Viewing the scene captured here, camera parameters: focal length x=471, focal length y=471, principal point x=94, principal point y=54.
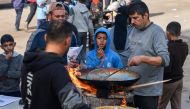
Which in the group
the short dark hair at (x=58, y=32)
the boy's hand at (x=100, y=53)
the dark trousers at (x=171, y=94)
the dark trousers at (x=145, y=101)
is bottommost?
the dark trousers at (x=171, y=94)

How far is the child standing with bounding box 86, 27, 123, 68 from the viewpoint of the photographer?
524 cm

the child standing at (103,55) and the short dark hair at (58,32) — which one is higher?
the short dark hair at (58,32)

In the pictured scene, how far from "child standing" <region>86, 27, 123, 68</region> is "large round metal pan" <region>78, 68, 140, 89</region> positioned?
658 millimetres

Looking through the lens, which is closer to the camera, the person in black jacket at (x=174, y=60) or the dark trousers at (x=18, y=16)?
the person in black jacket at (x=174, y=60)

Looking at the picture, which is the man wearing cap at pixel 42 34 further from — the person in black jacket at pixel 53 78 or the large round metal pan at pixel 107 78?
the person in black jacket at pixel 53 78

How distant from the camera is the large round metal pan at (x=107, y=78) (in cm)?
406

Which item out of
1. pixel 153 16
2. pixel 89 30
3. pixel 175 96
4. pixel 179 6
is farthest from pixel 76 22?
pixel 179 6

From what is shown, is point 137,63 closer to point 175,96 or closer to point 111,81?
point 111,81

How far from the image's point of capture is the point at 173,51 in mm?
5973

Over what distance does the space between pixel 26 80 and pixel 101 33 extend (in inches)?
88.3

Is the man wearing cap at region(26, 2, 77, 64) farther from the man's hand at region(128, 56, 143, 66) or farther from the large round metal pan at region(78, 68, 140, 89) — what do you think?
the man's hand at region(128, 56, 143, 66)

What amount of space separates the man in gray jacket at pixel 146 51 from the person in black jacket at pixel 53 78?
4.62 feet

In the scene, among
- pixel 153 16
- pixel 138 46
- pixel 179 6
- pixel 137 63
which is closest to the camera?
pixel 137 63

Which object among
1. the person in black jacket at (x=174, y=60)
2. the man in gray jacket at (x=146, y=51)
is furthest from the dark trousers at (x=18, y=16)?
the man in gray jacket at (x=146, y=51)
